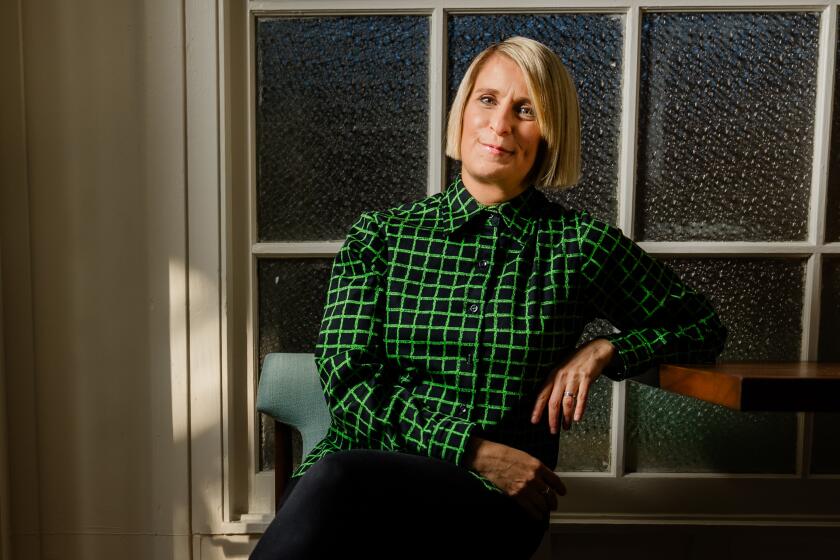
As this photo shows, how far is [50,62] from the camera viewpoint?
155 cm

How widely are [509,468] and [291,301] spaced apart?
0.80 m

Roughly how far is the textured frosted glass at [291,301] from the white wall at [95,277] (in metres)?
0.20

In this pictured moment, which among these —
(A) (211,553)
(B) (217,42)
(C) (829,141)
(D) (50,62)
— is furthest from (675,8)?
(A) (211,553)

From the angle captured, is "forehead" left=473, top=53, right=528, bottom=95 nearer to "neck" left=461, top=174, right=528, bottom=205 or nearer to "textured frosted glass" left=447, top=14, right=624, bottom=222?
"neck" left=461, top=174, right=528, bottom=205

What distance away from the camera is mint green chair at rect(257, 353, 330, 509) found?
1357 mm

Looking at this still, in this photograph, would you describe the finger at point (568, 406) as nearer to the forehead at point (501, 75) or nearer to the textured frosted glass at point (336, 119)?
the forehead at point (501, 75)

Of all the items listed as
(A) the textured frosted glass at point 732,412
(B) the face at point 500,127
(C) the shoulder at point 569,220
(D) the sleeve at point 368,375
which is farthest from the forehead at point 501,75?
(A) the textured frosted glass at point 732,412

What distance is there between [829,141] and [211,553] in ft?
6.21

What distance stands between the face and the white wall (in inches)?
29.7

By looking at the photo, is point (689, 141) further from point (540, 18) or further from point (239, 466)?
point (239, 466)

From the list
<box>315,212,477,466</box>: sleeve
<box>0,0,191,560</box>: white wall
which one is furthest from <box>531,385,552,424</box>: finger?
<box>0,0,191,560</box>: white wall

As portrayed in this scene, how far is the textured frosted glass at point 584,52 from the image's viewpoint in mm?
1617

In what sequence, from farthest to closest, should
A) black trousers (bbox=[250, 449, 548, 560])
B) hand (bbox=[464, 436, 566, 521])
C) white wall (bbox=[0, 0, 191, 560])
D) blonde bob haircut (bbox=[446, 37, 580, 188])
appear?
white wall (bbox=[0, 0, 191, 560])
blonde bob haircut (bbox=[446, 37, 580, 188])
hand (bbox=[464, 436, 566, 521])
black trousers (bbox=[250, 449, 548, 560])

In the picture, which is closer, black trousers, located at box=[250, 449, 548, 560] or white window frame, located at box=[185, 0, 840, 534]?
black trousers, located at box=[250, 449, 548, 560]
